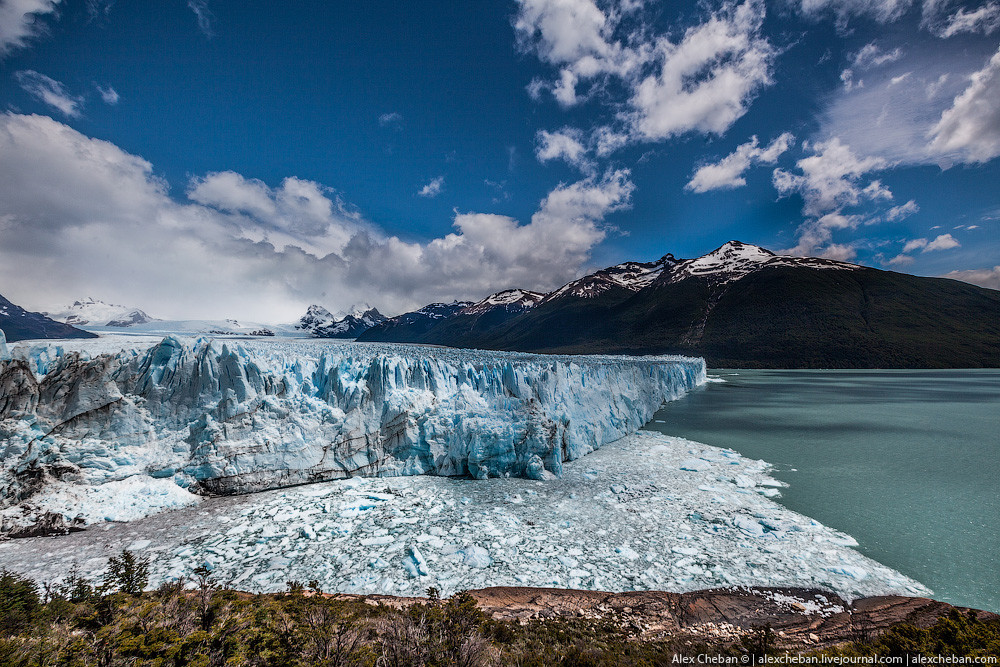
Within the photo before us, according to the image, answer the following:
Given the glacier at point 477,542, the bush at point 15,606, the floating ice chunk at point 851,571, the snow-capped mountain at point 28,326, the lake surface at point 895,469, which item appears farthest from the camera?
the snow-capped mountain at point 28,326

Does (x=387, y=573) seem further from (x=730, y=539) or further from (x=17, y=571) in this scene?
(x=730, y=539)

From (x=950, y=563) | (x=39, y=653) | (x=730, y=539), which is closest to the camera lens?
(x=39, y=653)

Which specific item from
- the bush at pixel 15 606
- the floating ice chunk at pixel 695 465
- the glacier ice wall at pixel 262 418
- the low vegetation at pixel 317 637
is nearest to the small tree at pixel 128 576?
the low vegetation at pixel 317 637

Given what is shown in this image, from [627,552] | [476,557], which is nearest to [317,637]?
[476,557]

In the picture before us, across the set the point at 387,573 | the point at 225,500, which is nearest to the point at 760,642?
the point at 387,573

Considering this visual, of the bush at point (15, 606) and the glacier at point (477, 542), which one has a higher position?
the bush at point (15, 606)

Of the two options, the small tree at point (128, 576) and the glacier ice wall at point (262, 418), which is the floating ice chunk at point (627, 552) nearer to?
the glacier ice wall at point (262, 418)
